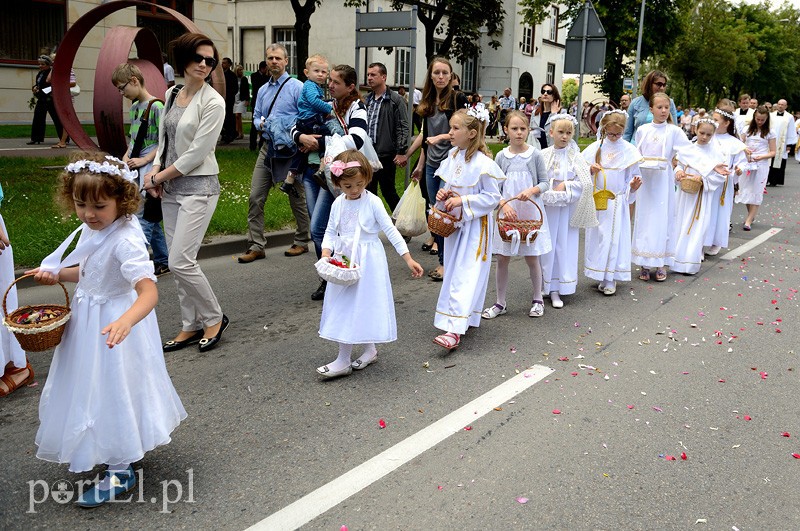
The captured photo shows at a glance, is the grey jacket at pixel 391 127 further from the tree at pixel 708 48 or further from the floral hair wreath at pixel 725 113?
the tree at pixel 708 48

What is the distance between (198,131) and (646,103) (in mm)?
6370

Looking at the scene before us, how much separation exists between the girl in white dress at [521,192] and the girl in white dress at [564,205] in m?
0.25

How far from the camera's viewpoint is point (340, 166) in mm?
4922

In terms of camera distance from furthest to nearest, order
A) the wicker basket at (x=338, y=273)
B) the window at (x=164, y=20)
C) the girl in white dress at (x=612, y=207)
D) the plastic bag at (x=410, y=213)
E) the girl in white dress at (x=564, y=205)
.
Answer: the window at (x=164, y=20) < the girl in white dress at (x=612, y=207) < the plastic bag at (x=410, y=213) < the girl in white dress at (x=564, y=205) < the wicker basket at (x=338, y=273)

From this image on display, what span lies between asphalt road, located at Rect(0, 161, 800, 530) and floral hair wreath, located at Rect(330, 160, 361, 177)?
1.40 meters

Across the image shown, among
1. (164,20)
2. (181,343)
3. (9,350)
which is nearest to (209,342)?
(181,343)

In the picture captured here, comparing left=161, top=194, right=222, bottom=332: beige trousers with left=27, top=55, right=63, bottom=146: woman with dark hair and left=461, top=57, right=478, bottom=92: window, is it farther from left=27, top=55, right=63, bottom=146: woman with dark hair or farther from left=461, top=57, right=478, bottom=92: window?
left=461, top=57, right=478, bottom=92: window

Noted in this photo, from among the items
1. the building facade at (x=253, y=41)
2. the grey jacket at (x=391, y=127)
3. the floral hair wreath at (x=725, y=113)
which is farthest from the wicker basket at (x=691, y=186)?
the building facade at (x=253, y=41)

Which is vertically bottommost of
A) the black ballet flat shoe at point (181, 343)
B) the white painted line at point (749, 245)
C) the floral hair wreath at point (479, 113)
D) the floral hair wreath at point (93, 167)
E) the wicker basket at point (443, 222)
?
the white painted line at point (749, 245)

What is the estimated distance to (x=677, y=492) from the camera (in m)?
3.67

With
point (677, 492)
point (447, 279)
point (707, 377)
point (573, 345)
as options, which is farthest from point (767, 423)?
point (447, 279)

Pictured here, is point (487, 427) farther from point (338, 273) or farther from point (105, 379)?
point (105, 379)

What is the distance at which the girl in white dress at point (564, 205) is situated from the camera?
22.3 feet

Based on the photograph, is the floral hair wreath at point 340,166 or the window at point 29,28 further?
the window at point 29,28
